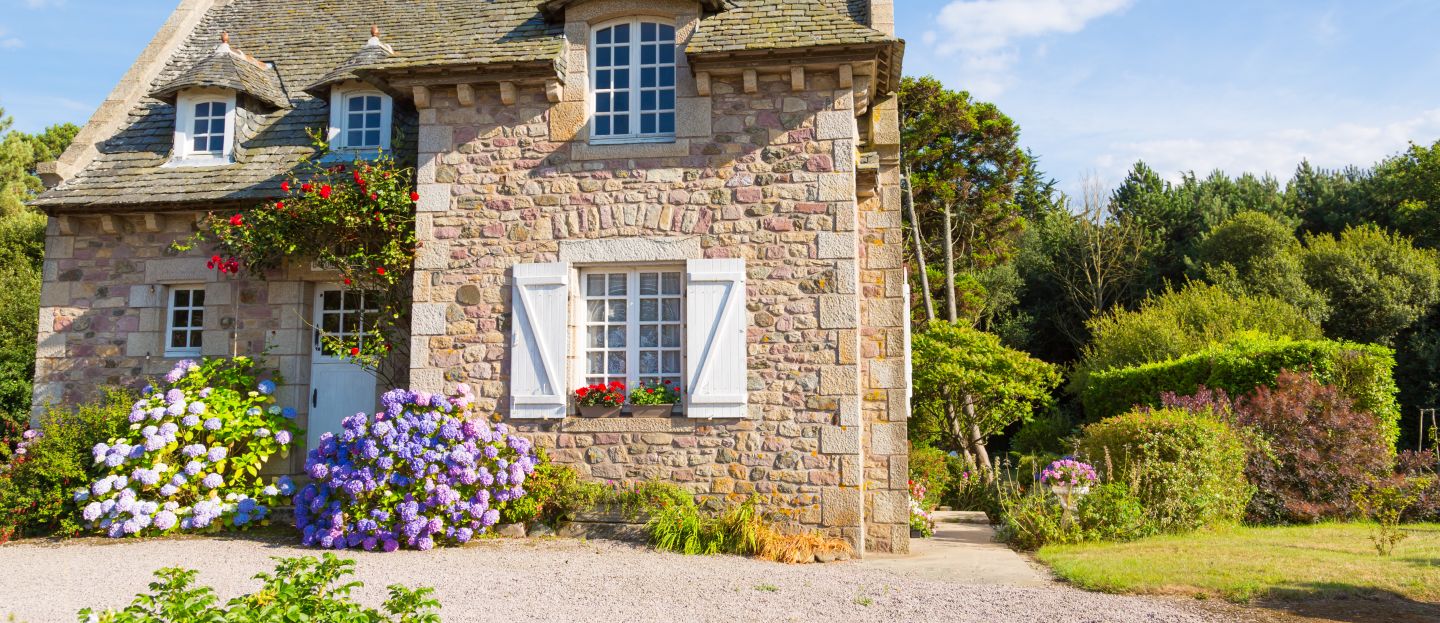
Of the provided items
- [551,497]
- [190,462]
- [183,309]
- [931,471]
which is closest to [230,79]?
[183,309]

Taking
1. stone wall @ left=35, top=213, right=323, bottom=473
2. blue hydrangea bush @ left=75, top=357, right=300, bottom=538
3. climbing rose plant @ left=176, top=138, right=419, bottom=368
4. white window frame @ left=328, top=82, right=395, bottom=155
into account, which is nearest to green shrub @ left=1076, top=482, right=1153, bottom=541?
climbing rose plant @ left=176, top=138, right=419, bottom=368

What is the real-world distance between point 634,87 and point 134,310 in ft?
19.7

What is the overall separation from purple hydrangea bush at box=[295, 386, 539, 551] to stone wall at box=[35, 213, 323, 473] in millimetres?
2215

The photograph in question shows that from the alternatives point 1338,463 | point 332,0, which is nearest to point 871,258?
point 1338,463

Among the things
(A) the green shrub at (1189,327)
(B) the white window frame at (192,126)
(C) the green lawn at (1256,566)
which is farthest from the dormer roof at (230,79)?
(A) the green shrub at (1189,327)

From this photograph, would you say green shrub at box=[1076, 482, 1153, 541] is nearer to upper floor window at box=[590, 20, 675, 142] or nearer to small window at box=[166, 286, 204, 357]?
upper floor window at box=[590, 20, 675, 142]

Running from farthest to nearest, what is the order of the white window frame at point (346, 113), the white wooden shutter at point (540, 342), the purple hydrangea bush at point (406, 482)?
the white window frame at point (346, 113) → the white wooden shutter at point (540, 342) → the purple hydrangea bush at point (406, 482)

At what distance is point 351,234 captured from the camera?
8812 mm

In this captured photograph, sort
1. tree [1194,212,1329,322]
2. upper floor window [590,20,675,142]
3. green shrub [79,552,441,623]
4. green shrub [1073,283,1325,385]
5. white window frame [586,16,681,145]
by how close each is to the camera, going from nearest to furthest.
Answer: green shrub [79,552,441,623] → white window frame [586,16,681,145] → upper floor window [590,20,675,142] → green shrub [1073,283,1325,385] → tree [1194,212,1329,322]

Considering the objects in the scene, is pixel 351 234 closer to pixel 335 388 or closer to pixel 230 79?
pixel 335 388

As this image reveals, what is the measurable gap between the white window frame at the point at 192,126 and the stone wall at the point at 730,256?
3121mm

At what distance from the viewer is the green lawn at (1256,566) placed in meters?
5.77

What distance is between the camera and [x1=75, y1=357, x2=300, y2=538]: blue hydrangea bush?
803 centimetres

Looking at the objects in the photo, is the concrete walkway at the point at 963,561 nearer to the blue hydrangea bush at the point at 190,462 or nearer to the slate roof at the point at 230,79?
the blue hydrangea bush at the point at 190,462
